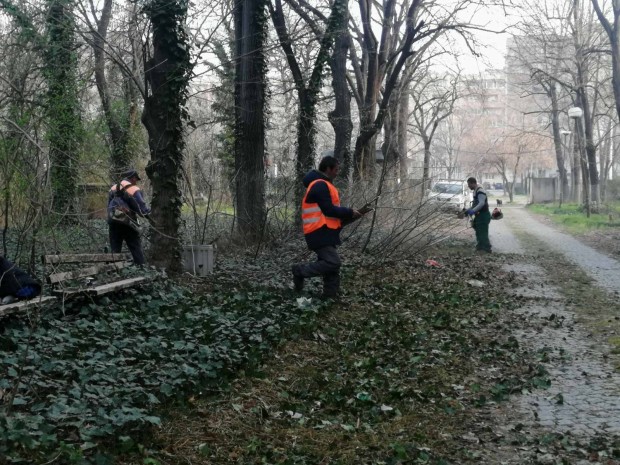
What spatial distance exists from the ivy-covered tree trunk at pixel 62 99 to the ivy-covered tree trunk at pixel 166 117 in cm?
234

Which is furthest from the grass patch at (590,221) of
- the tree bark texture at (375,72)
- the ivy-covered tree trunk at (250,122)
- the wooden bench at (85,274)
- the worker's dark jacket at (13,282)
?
the worker's dark jacket at (13,282)

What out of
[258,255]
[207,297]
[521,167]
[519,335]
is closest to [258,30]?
[258,255]

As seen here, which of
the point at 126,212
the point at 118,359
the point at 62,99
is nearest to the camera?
the point at 118,359

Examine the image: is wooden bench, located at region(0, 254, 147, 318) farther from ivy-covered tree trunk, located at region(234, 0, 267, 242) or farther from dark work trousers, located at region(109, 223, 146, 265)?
ivy-covered tree trunk, located at region(234, 0, 267, 242)

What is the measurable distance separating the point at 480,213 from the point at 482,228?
50 centimetres

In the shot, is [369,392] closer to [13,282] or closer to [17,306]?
[17,306]

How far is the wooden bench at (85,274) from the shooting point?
8594 millimetres

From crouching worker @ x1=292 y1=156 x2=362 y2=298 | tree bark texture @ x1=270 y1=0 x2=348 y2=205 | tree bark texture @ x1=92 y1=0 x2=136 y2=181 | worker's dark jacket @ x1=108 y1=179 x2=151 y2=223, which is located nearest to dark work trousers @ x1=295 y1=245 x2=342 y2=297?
crouching worker @ x1=292 y1=156 x2=362 y2=298

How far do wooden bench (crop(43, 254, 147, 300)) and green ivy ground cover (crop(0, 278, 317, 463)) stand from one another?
0.20 m

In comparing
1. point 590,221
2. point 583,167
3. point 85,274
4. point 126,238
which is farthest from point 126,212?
point 583,167

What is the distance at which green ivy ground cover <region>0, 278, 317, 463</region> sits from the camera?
4.92 m

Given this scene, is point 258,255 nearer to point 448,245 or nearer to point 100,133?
point 100,133

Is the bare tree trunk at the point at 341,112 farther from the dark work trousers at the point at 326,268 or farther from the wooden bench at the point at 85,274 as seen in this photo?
the wooden bench at the point at 85,274

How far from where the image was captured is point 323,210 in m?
10.1
